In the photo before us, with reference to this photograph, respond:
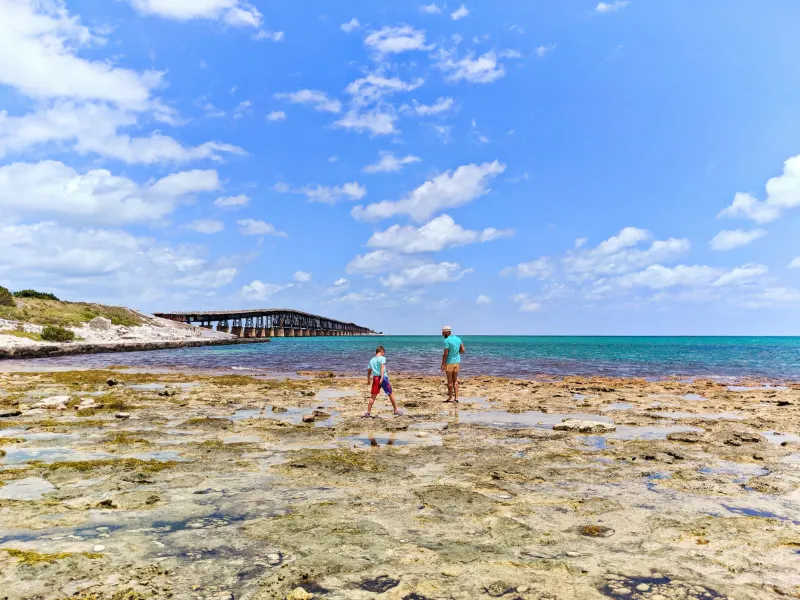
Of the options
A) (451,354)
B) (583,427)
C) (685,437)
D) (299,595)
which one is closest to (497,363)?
(451,354)

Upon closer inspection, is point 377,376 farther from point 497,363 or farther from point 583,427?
point 497,363

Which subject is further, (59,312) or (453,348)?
(59,312)

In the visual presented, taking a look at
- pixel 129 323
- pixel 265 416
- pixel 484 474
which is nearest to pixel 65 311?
pixel 129 323

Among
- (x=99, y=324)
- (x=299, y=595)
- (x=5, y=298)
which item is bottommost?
(x=299, y=595)

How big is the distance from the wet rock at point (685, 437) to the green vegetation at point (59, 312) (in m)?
64.0

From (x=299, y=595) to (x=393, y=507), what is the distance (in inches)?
102

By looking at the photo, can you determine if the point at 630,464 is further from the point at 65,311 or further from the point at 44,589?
the point at 65,311

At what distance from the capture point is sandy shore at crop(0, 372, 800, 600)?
4.85m

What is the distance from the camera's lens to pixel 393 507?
695 cm

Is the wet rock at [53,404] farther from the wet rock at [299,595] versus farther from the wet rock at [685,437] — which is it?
the wet rock at [685,437]

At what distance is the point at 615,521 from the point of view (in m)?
6.52

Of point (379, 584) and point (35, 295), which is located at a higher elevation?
point (35, 295)

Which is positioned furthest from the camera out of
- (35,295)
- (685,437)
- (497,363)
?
(35,295)

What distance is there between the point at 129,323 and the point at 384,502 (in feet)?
283
